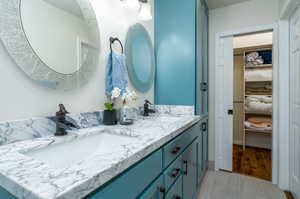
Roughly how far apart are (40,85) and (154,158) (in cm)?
69

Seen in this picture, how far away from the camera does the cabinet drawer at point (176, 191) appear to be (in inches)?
36.8

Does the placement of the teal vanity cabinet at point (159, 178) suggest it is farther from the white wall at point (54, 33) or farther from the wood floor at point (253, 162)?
the wood floor at point (253, 162)

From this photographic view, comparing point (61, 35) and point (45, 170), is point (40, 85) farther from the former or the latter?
point (45, 170)

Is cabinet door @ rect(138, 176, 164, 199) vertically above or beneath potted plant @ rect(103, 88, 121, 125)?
beneath

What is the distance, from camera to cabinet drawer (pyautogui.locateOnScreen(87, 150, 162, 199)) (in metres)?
0.49

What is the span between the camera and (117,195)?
1.74 ft

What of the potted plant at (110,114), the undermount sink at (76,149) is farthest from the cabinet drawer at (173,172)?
the potted plant at (110,114)

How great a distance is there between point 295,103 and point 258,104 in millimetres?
1668

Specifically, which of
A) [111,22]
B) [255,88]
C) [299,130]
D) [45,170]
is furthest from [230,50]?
[45,170]

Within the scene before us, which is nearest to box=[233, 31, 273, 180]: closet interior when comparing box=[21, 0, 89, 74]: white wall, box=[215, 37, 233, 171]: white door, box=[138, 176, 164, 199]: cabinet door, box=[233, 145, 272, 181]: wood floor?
box=[233, 145, 272, 181]: wood floor

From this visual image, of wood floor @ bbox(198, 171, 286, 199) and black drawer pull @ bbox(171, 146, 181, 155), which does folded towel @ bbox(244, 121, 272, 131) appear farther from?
black drawer pull @ bbox(171, 146, 181, 155)

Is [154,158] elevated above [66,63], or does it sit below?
below

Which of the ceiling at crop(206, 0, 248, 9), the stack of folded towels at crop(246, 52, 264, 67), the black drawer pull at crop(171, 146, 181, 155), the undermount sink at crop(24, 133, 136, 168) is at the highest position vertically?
the ceiling at crop(206, 0, 248, 9)

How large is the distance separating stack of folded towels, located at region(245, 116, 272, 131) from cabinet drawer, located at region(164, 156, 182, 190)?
2723 mm
